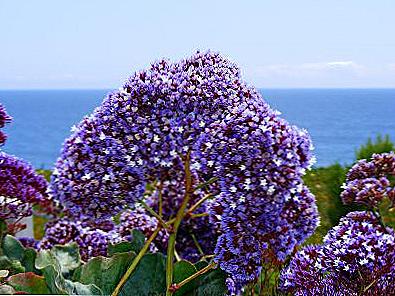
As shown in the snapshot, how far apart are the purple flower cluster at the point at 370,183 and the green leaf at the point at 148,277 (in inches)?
29.8

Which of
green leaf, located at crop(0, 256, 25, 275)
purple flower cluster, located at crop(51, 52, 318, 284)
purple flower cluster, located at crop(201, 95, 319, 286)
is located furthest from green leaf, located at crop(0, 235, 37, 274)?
purple flower cluster, located at crop(201, 95, 319, 286)

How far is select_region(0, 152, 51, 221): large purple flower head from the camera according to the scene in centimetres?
271

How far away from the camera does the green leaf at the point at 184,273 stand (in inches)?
105

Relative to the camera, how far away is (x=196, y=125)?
7.23 feet

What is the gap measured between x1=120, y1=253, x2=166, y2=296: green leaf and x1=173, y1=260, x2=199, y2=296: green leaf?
6 cm

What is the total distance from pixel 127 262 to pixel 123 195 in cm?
43

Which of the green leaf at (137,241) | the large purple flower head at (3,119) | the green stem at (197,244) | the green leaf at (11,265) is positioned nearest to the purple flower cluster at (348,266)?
the green leaf at (137,241)

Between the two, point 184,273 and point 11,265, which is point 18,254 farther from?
point 184,273

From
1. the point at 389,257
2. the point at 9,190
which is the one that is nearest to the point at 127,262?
the point at 9,190

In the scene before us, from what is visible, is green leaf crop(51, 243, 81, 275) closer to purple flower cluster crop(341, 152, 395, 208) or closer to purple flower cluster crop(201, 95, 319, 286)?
purple flower cluster crop(201, 95, 319, 286)

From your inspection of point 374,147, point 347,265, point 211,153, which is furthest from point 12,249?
point 374,147

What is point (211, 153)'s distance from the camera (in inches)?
83.5

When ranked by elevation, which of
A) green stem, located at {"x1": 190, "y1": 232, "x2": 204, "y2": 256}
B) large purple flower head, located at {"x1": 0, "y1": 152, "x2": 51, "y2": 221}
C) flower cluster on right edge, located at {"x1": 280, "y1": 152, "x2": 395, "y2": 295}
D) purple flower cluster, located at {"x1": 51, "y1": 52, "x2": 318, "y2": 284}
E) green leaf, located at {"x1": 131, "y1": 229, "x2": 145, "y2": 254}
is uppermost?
purple flower cluster, located at {"x1": 51, "y1": 52, "x2": 318, "y2": 284}

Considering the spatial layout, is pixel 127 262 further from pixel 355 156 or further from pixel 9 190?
pixel 355 156
